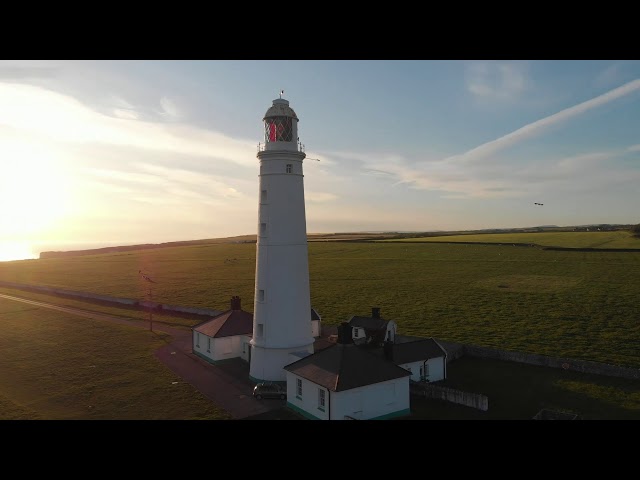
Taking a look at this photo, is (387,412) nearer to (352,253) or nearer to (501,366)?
(501,366)

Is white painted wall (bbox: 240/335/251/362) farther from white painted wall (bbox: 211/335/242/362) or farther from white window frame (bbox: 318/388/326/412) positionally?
white window frame (bbox: 318/388/326/412)

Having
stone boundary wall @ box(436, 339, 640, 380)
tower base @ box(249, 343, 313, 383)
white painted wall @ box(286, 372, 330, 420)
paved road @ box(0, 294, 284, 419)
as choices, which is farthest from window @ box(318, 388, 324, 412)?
stone boundary wall @ box(436, 339, 640, 380)

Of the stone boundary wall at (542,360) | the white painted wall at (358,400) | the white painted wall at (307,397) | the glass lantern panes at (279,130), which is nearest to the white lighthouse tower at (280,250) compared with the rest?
the glass lantern panes at (279,130)

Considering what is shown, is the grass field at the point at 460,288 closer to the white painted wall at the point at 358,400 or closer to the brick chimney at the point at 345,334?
the white painted wall at the point at 358,400

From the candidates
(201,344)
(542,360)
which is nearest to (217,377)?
(201,344)

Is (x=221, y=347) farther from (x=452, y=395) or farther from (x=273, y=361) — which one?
(x=452, y=395)
